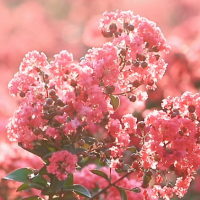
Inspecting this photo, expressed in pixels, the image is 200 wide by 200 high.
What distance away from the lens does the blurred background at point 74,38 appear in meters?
3.08

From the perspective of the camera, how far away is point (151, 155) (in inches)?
59.9

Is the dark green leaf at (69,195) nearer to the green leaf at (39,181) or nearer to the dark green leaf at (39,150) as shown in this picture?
the green leaf at (39,181)

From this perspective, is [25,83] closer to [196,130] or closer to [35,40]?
[196,130]

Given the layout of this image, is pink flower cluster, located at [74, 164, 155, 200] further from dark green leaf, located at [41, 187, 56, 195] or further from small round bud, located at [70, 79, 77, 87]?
small round bud, located at [70, 79, 77, 87]

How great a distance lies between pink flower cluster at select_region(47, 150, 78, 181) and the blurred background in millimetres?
810

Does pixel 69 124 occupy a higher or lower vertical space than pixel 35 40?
lower

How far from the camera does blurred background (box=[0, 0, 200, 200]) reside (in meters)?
3.08

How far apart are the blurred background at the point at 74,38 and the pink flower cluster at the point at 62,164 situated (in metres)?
0.81

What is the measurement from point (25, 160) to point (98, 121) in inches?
36.6

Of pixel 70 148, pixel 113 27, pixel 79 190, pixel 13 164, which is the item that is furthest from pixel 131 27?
pixel 13 164

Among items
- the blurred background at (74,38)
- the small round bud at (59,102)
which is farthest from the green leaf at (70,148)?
the blurred background at (74,38)

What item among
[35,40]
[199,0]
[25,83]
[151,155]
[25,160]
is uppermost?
[199,0]

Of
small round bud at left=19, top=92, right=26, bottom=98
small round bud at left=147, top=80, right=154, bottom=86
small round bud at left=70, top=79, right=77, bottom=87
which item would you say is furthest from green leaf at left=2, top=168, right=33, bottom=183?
small round bud at left=147, top=80, right=154, bottom=86

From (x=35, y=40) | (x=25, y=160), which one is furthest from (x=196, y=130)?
(x=35, y=40)
